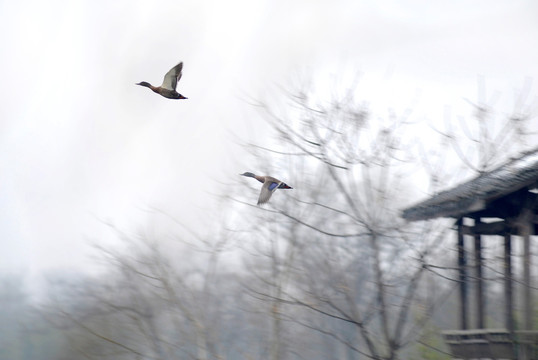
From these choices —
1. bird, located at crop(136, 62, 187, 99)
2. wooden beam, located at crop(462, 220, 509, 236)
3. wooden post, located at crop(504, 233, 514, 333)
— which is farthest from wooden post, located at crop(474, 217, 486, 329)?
bird, located at crop(136, 62, 187, 99)

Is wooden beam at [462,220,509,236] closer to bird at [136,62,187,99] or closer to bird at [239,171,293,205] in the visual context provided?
bird at [239,171,293,205]

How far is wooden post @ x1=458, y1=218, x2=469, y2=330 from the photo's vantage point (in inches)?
324

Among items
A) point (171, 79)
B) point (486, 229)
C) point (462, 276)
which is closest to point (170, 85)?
point (171, 79)

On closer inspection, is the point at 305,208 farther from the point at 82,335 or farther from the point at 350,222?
the point at 82,335

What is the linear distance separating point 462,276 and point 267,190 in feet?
8.70

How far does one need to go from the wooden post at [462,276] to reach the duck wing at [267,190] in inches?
84.3

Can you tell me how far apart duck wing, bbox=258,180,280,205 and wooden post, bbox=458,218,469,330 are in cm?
214

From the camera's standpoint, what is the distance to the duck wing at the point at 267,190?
708 cm

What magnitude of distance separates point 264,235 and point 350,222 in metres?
2.05

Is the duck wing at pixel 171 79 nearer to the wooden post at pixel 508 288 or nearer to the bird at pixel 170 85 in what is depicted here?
the bird at pixel 170 85

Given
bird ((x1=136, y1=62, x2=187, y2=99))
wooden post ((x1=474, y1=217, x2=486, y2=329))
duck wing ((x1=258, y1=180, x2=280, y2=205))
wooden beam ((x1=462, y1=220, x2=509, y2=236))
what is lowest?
wooden post ((x1=474, y1=217, x2=486, y2=329))

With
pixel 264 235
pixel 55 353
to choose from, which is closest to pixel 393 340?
pixel 264 235

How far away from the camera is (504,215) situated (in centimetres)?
836

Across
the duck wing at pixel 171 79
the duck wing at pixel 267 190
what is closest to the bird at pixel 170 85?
the duck wing at pixel 171 79
